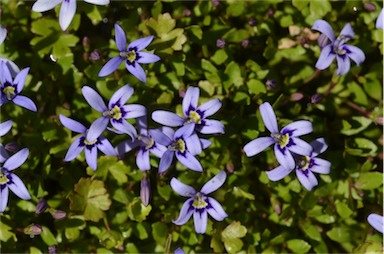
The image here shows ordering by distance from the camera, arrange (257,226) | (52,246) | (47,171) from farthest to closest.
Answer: (257,226)
(47,171)
(52,246)

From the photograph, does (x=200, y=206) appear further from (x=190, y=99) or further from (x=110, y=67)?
(x=110, y=67)

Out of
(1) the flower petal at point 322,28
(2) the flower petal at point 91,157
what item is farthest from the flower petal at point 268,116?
(2) the flower petal at point 91,157

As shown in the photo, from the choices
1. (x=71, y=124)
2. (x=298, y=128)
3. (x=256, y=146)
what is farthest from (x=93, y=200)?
(x=298, y=128)

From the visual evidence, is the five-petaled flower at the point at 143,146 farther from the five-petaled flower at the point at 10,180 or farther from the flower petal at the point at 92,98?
the five-petaled flower at the point at 10,180

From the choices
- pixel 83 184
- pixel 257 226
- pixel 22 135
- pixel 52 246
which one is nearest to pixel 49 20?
pixel 22 135

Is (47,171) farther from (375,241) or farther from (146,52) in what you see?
(375,241)

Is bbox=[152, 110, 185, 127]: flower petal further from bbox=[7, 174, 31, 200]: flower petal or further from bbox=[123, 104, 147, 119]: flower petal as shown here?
bbox=[7, 174, 31, 200]: flower petal

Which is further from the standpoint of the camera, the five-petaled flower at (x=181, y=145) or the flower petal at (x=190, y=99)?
the flower petal at (x=190, y=99)
